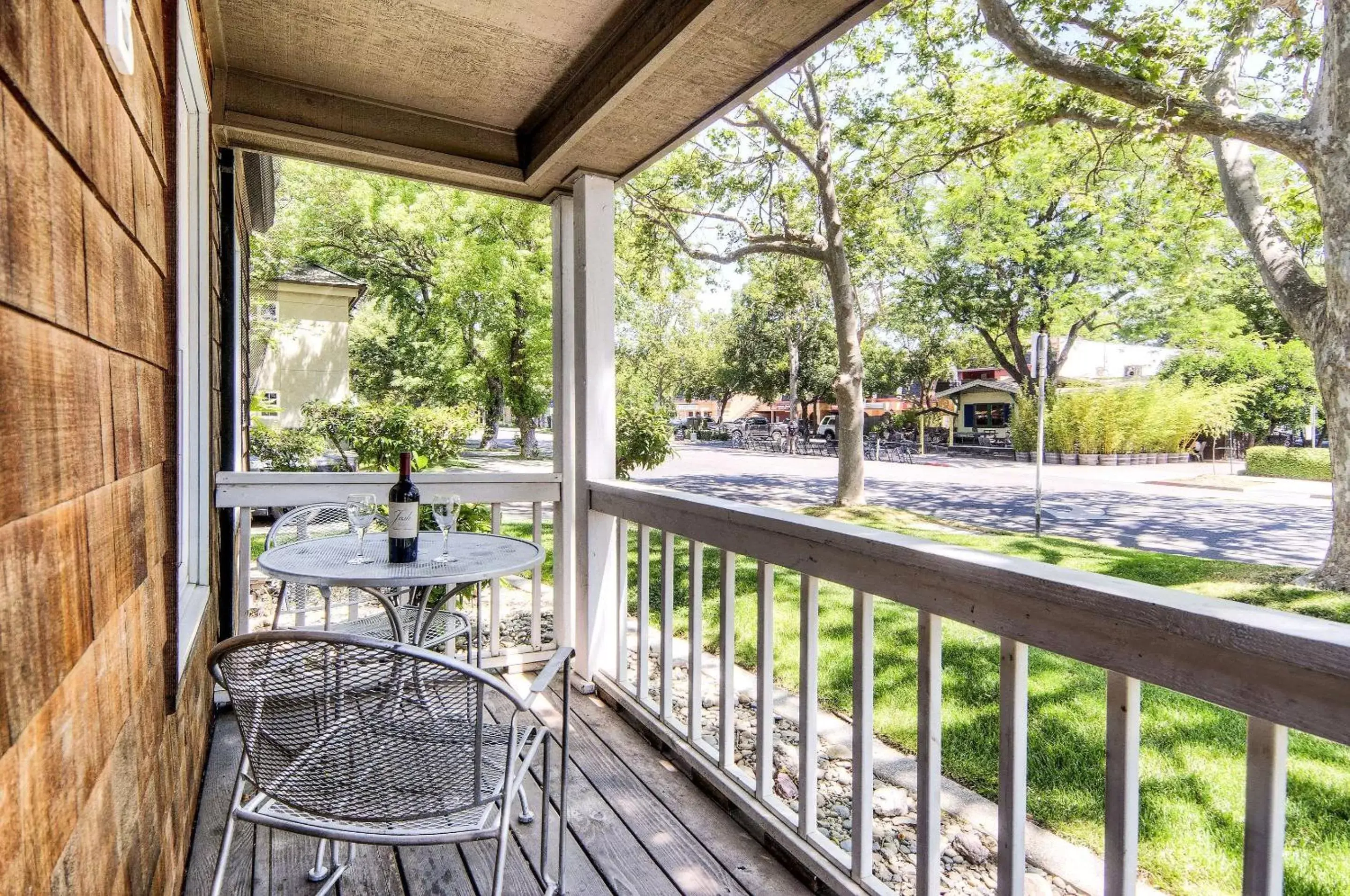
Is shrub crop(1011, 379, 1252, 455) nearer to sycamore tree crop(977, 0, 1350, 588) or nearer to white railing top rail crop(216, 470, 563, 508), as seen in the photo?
sycamore tree crop(977, 0, 1350, 588)

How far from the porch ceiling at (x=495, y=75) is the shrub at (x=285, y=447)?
3683mm

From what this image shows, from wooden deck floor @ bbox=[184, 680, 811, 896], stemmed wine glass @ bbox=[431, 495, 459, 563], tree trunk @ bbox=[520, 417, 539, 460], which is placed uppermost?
tree trunk @ bbox=[520, 417, 539, 460]

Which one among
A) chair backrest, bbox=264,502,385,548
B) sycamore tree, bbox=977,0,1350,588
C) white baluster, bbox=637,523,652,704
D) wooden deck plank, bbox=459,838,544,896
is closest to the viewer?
wooden deck plank, bbox=459,838,544,896

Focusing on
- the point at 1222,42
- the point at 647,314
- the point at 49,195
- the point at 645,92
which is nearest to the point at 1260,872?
the point at 49,195

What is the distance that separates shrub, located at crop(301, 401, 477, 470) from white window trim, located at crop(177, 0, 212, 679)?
458cm

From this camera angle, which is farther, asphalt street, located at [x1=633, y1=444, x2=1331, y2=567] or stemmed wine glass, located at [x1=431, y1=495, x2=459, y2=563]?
asphalt street, located at [x1=633, y1=444, x2=1331, y2=567]

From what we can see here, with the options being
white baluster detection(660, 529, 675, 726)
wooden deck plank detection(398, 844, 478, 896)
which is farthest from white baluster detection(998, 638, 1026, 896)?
white baluster detection(660, 529, 675, 726)

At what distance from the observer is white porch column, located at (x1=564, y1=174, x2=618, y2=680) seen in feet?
9.60

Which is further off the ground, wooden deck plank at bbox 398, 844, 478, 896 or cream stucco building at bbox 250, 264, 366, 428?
cream stucco building at bbox 250, 264, 366, 428

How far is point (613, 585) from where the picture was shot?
2.97 meters

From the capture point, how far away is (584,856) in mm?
1826

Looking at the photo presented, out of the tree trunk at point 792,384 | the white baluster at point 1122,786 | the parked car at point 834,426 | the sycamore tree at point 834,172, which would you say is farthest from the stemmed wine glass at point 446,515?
the parked car at point 834,426

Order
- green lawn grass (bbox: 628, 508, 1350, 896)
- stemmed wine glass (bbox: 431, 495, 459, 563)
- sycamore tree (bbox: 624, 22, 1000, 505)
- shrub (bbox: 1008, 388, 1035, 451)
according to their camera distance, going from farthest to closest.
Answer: shrub (bbox: 1008, 388, 1035, 451) → sycamore tree (bbox: 624, 22, 1000, 505) → stemmed wine glass (bbox: 431, 495, 459, 563) → green lawn grass (bbox: 628, 508, 1350, 896)

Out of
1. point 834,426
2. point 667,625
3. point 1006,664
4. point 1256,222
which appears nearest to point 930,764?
point 1006,664
